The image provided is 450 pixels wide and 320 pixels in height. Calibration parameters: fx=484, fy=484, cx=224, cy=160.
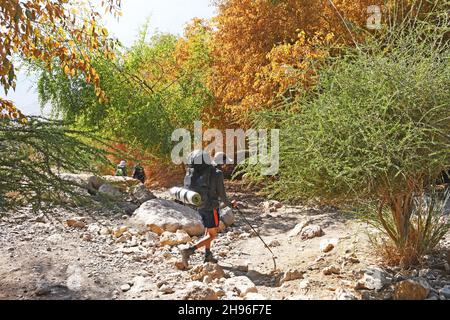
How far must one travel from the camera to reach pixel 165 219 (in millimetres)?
8578

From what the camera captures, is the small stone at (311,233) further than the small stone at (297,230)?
No

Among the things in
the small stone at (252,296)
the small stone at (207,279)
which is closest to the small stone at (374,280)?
the small stone at (252,296)

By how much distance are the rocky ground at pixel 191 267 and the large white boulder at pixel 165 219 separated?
0.21m

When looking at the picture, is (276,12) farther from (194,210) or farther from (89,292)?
(89,292)

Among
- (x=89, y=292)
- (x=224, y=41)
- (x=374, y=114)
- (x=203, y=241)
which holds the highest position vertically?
(x=224, y=41)

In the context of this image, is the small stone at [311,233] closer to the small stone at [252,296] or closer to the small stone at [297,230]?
the small stone at [297,230]

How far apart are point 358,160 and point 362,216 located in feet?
6.17

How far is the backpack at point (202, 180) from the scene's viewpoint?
6.45m

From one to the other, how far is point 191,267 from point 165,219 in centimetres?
203

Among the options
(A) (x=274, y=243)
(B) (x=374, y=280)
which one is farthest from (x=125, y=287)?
(A) (x=274, y=243)

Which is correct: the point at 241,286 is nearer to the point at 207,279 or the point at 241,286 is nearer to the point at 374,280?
the point at 207,279

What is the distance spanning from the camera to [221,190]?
6.54 m

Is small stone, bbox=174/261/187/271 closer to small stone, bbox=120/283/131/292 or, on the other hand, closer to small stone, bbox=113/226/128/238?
small stone, bbox=120/283/131/292
